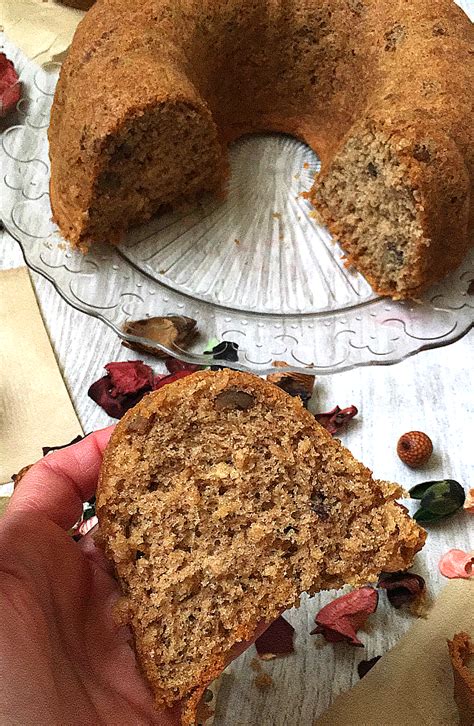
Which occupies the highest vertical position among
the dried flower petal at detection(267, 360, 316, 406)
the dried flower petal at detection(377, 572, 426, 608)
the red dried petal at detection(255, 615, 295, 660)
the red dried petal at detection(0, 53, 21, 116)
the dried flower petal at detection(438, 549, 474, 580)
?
the red dried petal at detection(0, 53, 21, 116)

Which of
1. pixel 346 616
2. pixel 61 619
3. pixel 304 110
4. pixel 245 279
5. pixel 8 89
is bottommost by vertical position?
pixel 346 616

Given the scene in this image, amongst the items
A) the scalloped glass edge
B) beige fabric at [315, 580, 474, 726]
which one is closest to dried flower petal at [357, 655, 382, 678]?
beige fabric at [315, 580, 474, 726]

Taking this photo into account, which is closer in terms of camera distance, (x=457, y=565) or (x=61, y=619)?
(x=61, y=619)

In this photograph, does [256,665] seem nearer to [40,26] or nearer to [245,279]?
[245,279]

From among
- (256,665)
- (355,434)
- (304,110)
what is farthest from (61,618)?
(304,110)

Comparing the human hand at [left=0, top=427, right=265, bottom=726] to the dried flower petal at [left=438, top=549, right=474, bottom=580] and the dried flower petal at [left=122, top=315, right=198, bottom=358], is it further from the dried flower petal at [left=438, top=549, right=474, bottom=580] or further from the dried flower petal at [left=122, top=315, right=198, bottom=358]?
the dried flower petal at [left=438, top=549, right=474, bottom=580]

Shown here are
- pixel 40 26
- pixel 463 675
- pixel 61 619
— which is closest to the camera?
pixel 61 619
